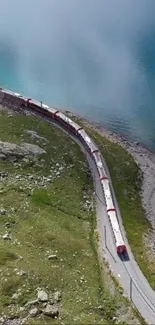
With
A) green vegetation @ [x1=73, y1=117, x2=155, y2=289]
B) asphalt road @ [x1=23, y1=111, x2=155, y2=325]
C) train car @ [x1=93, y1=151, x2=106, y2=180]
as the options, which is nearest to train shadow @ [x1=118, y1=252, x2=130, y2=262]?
asphalt road @ [x1=23, y1=111, x2=155, y2=325]

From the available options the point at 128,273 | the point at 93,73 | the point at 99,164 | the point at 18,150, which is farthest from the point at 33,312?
the point at 93,73

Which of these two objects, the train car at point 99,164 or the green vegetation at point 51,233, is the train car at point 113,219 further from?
the green vegetation at point 51,233

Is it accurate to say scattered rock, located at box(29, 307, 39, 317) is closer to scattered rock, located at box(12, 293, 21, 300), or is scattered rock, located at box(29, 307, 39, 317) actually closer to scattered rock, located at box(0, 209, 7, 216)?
scattered rock, located at box(12, 293, 21, 300)

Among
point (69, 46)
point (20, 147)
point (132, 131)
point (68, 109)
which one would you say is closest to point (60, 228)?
point (20, 147)

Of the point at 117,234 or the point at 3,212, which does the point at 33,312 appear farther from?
the point at 117,234

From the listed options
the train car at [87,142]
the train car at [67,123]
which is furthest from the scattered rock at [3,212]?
the train car at [67,123]

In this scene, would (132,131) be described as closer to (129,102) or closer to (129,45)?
(129,102)
